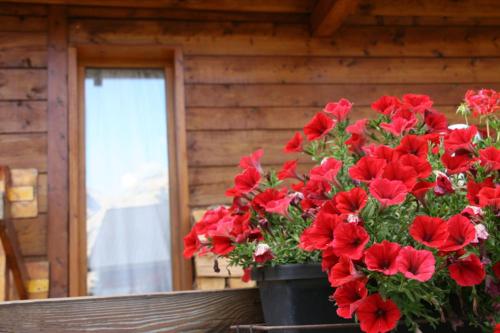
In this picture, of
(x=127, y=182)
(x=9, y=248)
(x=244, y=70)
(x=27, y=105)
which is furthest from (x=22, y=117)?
(x=244, y=70)

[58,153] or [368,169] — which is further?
[58,153]

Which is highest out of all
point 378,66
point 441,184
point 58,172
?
point 378,66

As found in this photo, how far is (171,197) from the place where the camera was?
341 cm

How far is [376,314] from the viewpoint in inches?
35.7

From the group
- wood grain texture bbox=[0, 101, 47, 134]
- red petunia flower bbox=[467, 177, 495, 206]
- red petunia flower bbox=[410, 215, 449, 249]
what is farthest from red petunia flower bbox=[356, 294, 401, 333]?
wood grain texture bbox=[0, 101, 47, 134]

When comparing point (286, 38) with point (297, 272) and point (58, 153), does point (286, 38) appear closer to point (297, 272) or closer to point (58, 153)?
point (58, 153)

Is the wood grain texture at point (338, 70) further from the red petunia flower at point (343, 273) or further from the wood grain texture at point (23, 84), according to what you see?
the red petunia flower at point (343, 273)

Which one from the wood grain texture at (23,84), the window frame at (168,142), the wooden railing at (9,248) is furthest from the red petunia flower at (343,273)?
the wood grain texture at (23,84)

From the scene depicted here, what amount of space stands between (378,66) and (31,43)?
189 centimetres

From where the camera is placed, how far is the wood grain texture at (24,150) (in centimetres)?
315

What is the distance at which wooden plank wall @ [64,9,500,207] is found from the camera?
337 cm

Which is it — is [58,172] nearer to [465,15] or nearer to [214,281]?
[214,281]

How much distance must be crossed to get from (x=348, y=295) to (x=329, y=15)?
2.60 m

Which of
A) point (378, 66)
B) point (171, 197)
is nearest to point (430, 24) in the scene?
point (378, 66)
